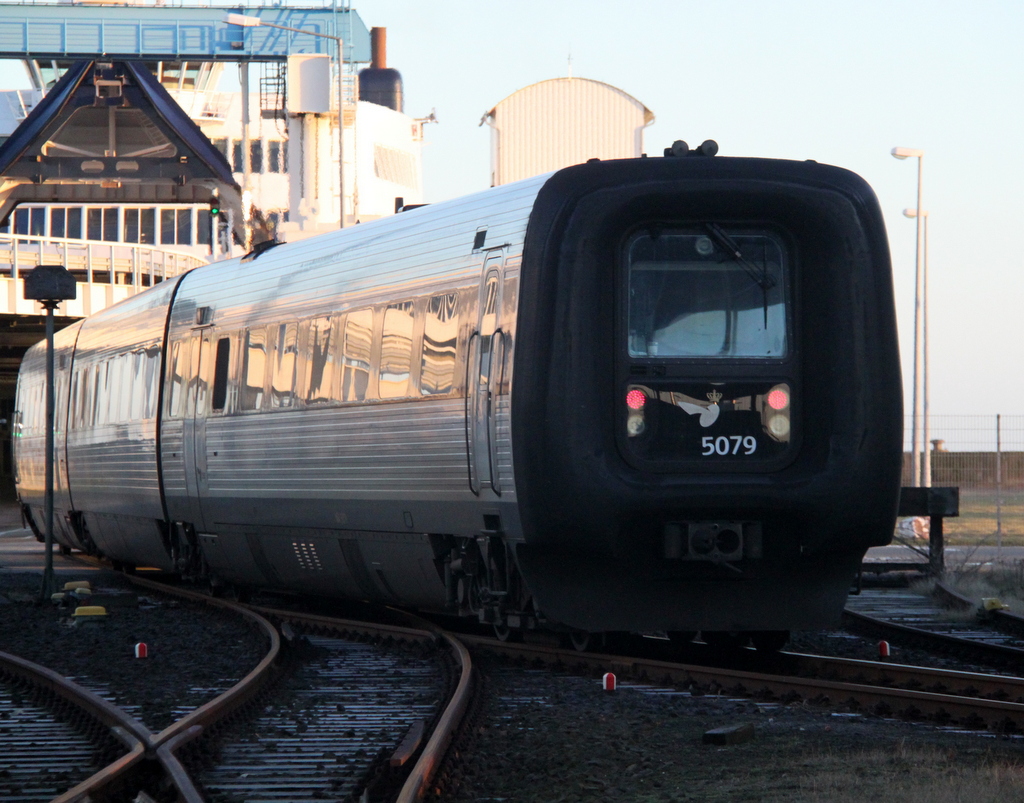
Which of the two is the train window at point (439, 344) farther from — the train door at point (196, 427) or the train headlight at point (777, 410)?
the train door at point (196, 427)

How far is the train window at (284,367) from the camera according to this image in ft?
47.7

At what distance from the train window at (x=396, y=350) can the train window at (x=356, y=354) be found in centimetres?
30

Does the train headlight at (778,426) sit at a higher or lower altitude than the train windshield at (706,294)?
lower

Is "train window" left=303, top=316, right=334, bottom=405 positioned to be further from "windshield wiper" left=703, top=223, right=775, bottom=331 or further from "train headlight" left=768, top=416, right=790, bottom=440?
"train headlight" left=768, top=416, right=790, bottom=440

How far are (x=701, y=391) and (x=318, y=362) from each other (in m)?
4.47

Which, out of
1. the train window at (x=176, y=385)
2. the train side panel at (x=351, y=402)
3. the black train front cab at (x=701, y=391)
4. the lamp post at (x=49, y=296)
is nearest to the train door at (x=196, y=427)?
the train side panel at (x=351, y=402)

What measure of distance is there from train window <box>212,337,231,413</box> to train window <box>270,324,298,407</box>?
52.1 inches

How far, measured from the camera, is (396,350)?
12617 mm

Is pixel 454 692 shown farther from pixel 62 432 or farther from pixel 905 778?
pixel 62 432

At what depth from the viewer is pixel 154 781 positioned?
298 inches

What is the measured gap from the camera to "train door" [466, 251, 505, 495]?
11.0 m

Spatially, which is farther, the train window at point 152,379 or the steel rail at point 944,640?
the train window at point 152,379

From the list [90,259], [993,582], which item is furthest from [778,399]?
[90,259]

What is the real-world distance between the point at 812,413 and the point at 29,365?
2003cm
